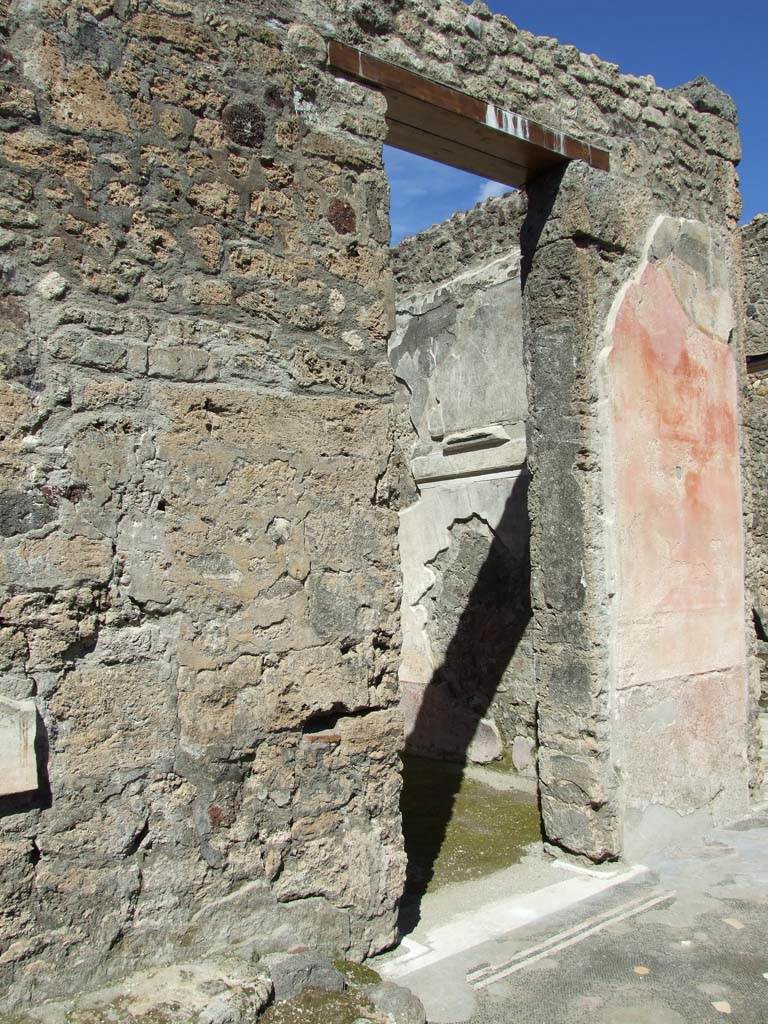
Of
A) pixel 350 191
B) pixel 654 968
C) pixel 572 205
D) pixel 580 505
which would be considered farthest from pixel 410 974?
pixel 572 205

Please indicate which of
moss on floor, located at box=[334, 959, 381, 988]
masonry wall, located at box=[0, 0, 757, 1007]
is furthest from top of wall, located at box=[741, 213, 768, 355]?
moss on floor, located at box=[334, 959, 381, 988]

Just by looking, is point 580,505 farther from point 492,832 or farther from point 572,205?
point 492,832

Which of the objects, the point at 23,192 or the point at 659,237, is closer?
the point at 23,192

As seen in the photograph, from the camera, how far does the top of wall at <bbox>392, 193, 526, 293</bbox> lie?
5383mm

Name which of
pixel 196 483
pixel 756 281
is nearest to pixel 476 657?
pixel 196 483

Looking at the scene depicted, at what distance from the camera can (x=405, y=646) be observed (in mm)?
6125

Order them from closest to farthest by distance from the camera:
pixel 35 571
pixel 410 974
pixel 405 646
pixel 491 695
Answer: pixel 35 571, pixel 410 974, pixel 491 695, pixel 405 646

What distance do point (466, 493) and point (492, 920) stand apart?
2988 mm

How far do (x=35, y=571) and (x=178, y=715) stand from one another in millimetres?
520

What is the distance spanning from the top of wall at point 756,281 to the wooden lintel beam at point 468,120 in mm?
4029

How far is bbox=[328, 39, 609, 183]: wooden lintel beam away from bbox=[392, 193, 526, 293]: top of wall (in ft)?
5.00

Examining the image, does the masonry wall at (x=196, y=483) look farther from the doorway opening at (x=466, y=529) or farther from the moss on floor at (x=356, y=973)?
the doorway opening at (x=466, y=529)

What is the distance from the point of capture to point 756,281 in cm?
722

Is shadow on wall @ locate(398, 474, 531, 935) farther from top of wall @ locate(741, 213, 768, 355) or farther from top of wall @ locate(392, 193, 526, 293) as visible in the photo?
top of wall @ locate(741, 213, 768, 355)
